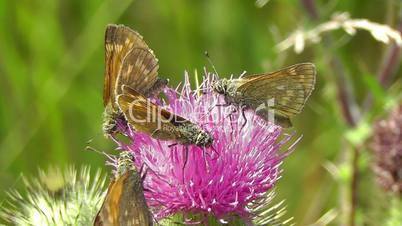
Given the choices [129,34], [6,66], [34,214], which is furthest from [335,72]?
[6,66]

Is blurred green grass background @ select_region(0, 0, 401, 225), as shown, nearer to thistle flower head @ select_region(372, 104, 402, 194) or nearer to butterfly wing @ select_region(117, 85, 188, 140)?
thistle flower head @ select_region(372, 104, 402, 194)

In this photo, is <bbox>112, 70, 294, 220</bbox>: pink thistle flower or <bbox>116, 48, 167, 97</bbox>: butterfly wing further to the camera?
<bbox>116, 48, 167, 97</bbox>: butterfly wing

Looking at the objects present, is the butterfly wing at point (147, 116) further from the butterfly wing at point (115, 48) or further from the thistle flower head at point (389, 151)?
the thistle flower head at point (389, 151)

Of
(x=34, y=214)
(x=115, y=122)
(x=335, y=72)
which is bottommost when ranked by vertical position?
(x=34, y=214)

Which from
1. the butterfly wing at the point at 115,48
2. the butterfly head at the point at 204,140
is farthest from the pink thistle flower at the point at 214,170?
the butterfly wing at the point at 115,48

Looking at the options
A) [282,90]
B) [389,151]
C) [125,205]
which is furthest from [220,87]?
[389,151]

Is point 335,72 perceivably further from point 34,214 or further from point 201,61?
point 34,214

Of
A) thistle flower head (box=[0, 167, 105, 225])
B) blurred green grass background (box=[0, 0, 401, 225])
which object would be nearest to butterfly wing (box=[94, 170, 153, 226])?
thistle flower head (box=[0, 167, 105, 225])
